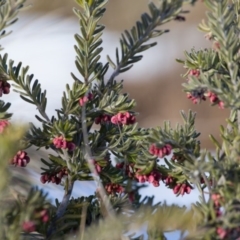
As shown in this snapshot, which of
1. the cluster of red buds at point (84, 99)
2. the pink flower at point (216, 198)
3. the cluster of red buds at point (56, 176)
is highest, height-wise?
the cluster of red buds at point (84, 99)

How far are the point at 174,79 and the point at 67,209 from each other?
386 cm

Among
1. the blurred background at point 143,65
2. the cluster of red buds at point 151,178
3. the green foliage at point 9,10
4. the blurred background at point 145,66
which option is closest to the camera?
the green foliage at point 9,10

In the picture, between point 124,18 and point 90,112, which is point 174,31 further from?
point 90,112

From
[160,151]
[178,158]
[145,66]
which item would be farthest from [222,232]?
[145,66]

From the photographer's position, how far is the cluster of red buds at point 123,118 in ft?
3.22

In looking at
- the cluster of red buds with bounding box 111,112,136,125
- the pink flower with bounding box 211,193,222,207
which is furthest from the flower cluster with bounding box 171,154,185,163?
the pink flower with bounding box 211,193,222,207

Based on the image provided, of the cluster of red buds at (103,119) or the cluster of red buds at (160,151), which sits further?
the cluster of red buds at (103,119)

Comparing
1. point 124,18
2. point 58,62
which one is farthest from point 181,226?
point 124,18

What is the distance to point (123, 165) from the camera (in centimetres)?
105

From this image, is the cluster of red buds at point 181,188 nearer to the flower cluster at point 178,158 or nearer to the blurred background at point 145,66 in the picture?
the flower cluster at point 178,158

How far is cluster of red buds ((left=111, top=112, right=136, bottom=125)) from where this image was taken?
3.22 feet

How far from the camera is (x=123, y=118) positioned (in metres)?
0.98

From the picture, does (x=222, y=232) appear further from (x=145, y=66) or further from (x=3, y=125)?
(x=145, y=66)

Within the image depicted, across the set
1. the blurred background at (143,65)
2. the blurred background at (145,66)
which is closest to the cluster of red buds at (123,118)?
the blurred background at (143,65)
